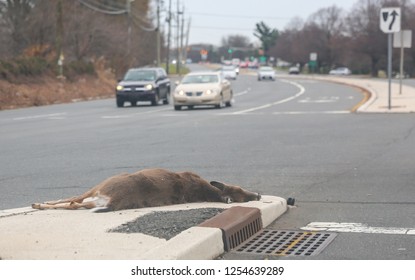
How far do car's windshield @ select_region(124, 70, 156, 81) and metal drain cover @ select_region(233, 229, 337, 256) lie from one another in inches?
1114

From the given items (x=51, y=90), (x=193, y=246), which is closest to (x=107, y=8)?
(x=51, y=90)

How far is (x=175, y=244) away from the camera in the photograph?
638cm

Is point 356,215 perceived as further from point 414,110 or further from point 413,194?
point 414,110

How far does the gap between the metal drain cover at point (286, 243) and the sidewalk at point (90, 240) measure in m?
0.35

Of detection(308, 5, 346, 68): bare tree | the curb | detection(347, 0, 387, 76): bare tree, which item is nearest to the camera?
the curb

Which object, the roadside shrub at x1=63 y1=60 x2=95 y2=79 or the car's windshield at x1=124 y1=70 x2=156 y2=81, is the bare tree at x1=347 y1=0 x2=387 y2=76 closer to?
the roadside shrub at x1=63 y1=60 x2=95 y2=79

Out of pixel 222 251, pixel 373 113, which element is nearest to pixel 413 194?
Answer: pixel 222 251

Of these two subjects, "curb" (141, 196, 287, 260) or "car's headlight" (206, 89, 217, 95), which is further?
"car's headlight" (206, 89, 217, 95)

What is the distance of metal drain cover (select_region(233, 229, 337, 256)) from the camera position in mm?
6948

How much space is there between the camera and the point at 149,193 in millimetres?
8523

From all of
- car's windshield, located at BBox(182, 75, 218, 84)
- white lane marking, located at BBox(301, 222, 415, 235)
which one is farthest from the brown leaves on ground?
white lane marking, located at BBox(301, 222, 415, 235)

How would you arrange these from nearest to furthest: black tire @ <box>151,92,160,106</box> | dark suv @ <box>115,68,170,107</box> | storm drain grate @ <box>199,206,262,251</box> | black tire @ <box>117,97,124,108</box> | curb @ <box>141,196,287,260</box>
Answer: curb @ <box>141,196,287,260</box> < storm drain grate @ <box>199,206,262,251</box> < dark suv @ <box>115,68,170,107</box> < black tire @ <box>117,97,124,108</box> < black tire @ <box>151,92,160,106</box>

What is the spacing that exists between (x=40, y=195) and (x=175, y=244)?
→ 14.6 feet

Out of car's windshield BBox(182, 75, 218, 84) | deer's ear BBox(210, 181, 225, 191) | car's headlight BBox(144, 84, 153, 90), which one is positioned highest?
car's windshield BBox(182, 75, 218, 84)
